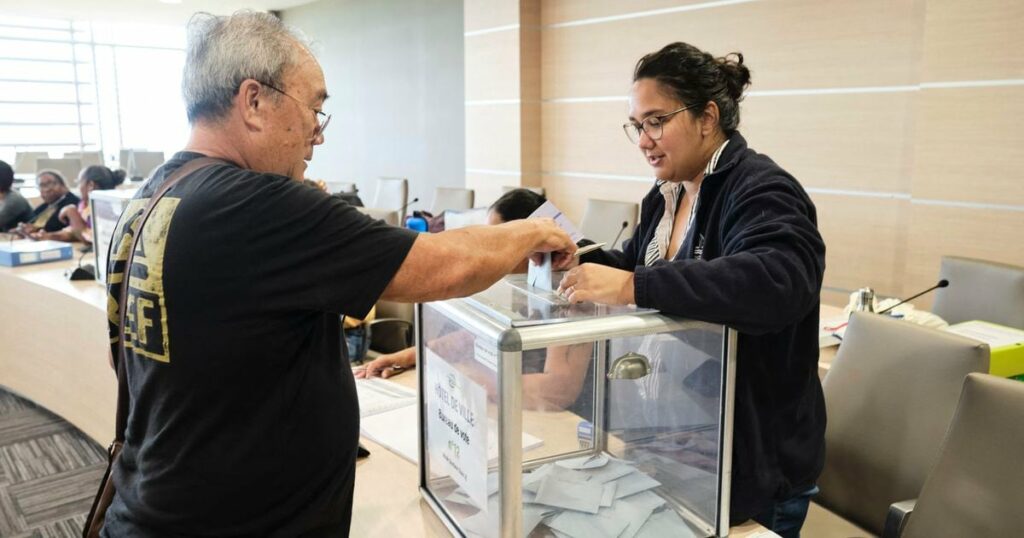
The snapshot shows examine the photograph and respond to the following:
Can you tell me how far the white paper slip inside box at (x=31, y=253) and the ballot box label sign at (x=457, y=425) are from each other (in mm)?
3346

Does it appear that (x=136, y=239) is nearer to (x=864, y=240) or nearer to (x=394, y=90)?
(x=864, y=240)

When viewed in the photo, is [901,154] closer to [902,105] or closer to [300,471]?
[902,105]

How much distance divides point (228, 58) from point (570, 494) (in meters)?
0.79

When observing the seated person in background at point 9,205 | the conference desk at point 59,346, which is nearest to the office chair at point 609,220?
the conference desk at point 59,346

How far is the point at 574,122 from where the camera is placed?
17.5ft

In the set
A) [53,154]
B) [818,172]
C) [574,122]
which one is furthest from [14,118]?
[818,172]

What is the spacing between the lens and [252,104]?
39.3 inches

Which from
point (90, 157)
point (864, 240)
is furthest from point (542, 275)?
point (90, 157)

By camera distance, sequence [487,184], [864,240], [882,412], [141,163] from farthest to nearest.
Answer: [141,163], [487,184], [864,240], [882,412]

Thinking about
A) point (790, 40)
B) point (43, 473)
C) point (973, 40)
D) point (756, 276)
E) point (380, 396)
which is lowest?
point (43, 473)

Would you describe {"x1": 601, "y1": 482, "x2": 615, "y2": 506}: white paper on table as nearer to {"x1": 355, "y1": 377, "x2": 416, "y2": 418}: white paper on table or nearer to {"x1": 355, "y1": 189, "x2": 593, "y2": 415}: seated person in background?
{"x1": 355, "y1": 189, "x2": 593, "y2": 415}: seated person in background

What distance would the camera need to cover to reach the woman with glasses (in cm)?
91

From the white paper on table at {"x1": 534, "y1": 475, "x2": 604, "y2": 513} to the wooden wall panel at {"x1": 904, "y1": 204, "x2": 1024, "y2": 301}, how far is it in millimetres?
2926

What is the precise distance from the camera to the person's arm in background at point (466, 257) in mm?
931
